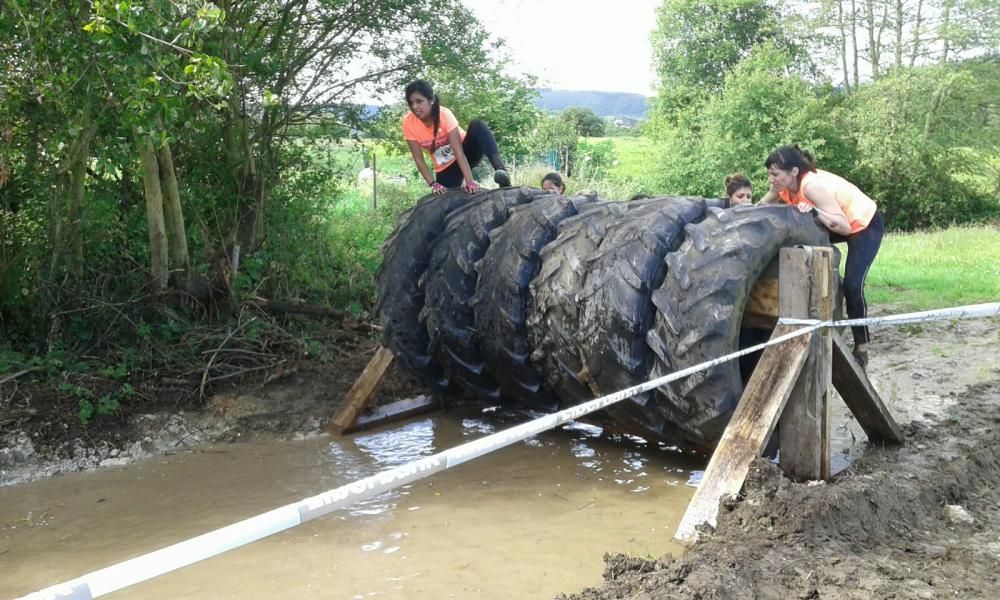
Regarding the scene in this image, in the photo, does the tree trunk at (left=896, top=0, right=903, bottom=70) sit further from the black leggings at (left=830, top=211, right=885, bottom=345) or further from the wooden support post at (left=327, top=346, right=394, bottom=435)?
the wooden support post at (left=327, top=346, right=394, bottom=435)

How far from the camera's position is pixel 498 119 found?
16.4m

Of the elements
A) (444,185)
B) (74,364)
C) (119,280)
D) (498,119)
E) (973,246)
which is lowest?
(973,246)

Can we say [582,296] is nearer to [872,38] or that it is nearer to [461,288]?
[461,288]

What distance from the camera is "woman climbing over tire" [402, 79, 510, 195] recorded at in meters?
6.28

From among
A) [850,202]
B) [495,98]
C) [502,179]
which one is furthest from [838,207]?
[495,98]

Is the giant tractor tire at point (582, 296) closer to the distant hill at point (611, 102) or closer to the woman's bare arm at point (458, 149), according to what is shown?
the woman's bare arm at point (458, 149)

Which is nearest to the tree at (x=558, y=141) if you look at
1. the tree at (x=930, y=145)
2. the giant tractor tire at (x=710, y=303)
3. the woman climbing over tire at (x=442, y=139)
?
the tree at (x=930, y=145)

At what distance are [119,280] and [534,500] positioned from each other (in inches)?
174

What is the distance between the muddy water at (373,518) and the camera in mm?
3598

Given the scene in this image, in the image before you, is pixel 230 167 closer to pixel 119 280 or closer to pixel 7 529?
pixel 119 280

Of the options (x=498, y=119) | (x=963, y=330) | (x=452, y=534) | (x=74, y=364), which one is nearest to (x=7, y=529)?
(x=74, y=364)

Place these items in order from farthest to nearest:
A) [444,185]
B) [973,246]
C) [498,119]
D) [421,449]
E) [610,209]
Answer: [498,119] < [973,246] < [444,185] < [421,449] < [610,209]

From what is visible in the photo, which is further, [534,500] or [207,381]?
[207,381]

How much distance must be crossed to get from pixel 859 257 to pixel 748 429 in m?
1.96
